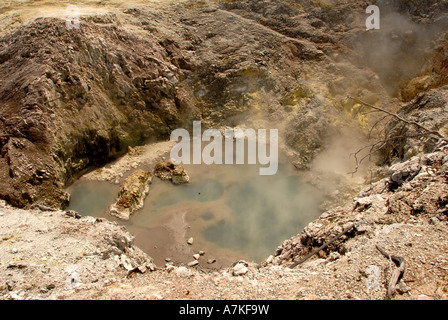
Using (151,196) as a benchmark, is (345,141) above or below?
above

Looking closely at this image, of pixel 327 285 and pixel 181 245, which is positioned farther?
pixel 181 245

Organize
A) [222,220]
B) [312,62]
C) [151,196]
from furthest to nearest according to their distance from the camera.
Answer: [312,62] → [151,196] → [222,220]

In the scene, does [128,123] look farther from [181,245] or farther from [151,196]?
[181,245]

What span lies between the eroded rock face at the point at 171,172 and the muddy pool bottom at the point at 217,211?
256mm

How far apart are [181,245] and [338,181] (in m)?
6.45

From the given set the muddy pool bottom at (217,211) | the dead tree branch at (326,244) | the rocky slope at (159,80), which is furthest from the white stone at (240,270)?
the rocky slope at (159,80)

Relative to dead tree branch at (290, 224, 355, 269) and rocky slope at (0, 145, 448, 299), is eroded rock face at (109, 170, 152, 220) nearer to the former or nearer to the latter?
rocky slope at (0, 145, 448, 299)

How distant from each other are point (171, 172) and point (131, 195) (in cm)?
206

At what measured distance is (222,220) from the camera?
11.1 meters

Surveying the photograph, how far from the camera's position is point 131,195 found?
11562 millimetres

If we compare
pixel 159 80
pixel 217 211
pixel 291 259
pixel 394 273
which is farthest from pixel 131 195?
pixel 394 273

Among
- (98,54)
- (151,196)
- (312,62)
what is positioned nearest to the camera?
(151,196)

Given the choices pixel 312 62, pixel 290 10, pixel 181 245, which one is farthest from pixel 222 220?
pixel 290 10

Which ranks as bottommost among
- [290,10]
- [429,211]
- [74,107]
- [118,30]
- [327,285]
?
[327,285]
